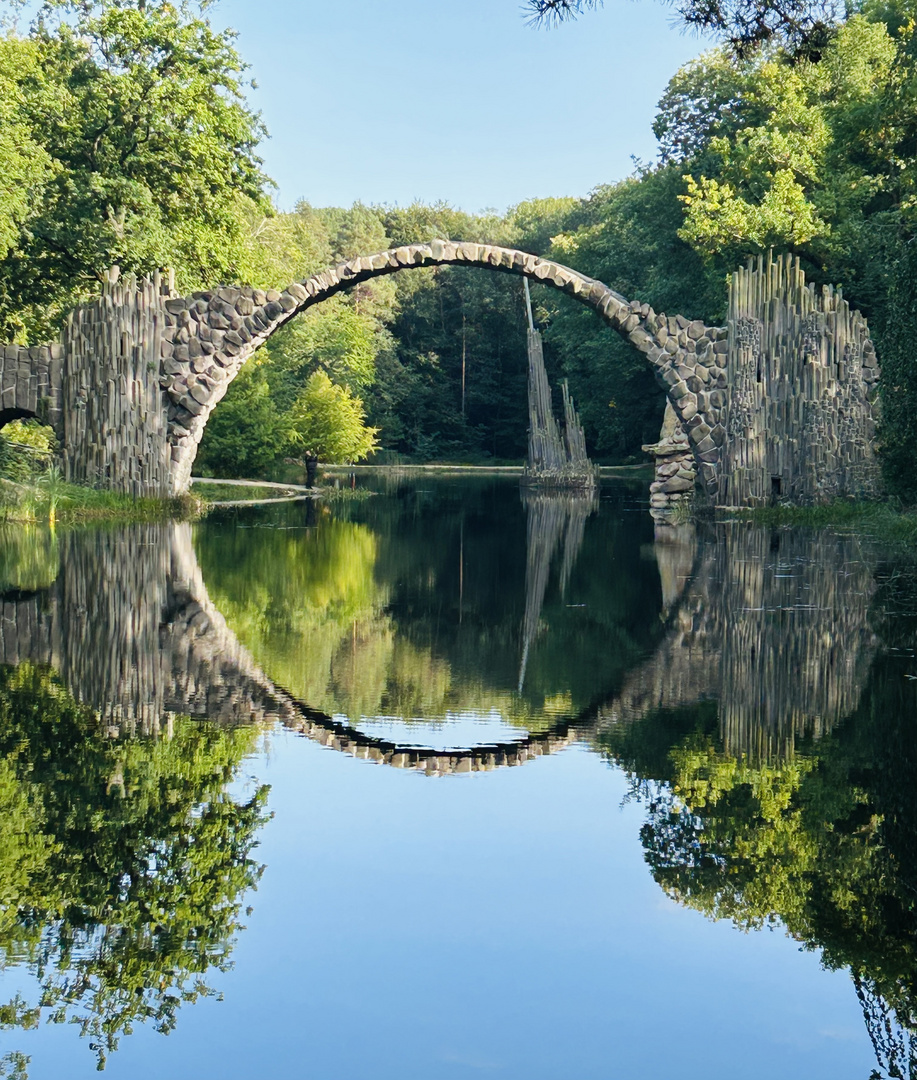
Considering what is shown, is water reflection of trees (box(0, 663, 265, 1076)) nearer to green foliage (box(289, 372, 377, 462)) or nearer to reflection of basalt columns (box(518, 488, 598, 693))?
reflection of basalt columns (box(518, 488, 598, 693))

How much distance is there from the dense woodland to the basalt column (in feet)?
5.74

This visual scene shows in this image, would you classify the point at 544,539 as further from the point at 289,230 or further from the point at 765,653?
the point at 289,230

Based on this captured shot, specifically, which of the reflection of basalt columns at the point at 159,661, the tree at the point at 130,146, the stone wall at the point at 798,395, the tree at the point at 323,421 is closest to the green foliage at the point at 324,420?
the tree at the point at 323,421

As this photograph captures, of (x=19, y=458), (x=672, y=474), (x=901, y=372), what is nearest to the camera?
(x=901, y=372)

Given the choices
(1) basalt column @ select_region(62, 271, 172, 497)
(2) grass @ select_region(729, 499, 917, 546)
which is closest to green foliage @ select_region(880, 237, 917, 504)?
(2) grass @ select_region(729, 499, 917, 546)

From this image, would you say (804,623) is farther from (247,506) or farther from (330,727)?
(247,506)

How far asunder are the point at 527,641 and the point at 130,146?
1745cm

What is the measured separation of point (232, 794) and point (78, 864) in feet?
3.12

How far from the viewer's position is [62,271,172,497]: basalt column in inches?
850

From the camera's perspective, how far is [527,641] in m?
9.77

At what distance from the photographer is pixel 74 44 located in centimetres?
2478

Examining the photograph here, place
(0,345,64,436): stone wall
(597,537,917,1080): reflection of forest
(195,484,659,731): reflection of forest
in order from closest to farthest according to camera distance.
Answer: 1. (597,537,917,1080): reflection of forest
2. (195,484,659,731): reflection of forest
3. (0,345,64,436): stone wall

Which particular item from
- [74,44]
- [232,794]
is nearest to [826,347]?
[74,44]

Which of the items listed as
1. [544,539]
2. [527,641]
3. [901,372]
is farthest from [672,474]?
[527,641]
